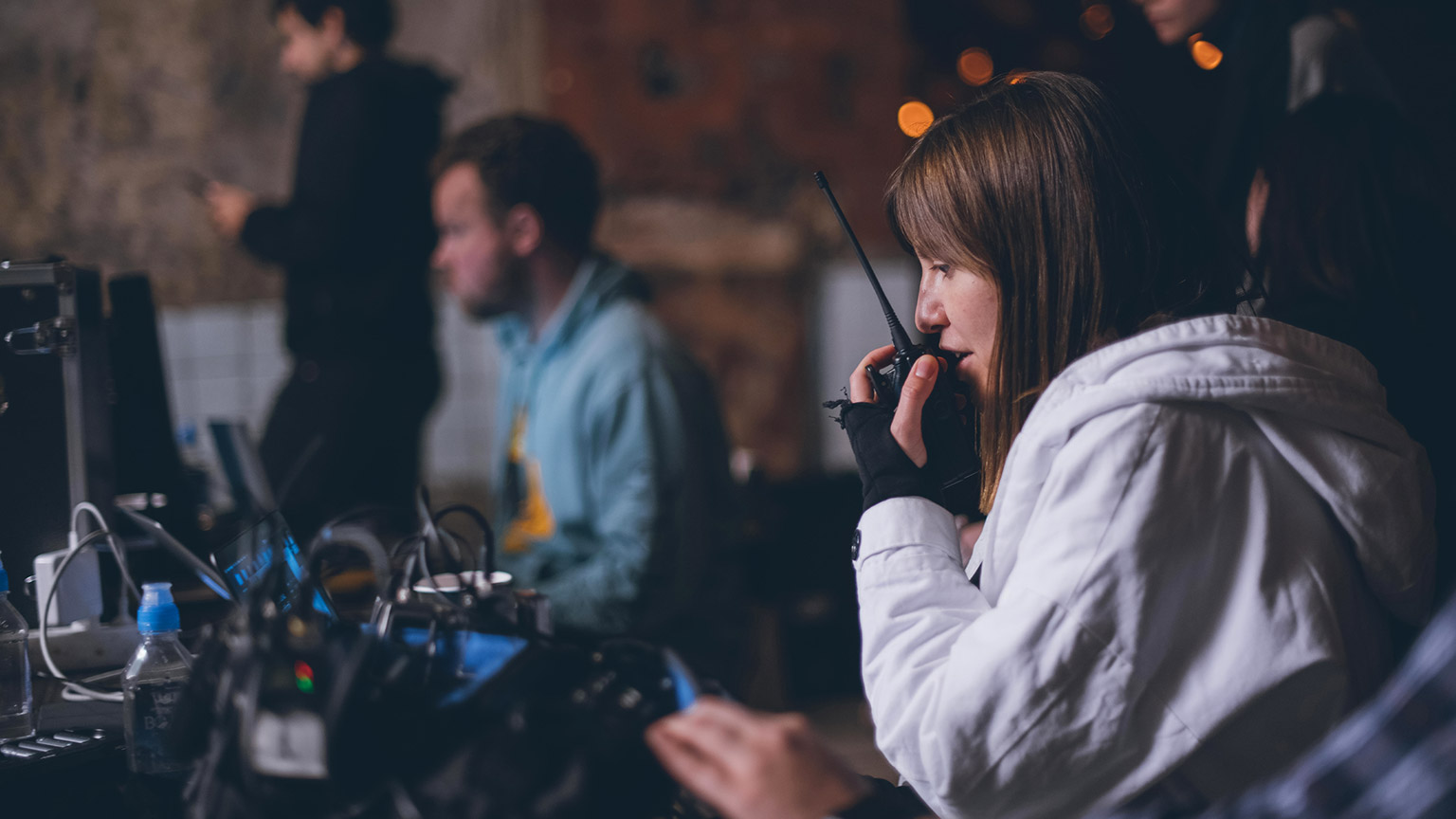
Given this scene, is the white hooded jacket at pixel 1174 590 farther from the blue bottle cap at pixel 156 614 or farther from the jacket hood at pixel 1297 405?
the blue bottle cap at pixel 156 614

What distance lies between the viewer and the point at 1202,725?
810mm

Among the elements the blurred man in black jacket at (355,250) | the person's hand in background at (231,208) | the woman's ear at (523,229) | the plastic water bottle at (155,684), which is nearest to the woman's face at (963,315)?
the plastic water bottle at (155,684)

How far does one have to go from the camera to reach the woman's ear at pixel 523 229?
211cm

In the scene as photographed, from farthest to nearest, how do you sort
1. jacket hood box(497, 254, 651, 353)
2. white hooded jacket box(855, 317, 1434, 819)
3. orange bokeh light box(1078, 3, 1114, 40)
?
orange bokeh light box(1078, 3, 1114, 40) → jacket hood box(497, 254, 651, 353) → white hooded jacket box(855, 317, 1434, 819)

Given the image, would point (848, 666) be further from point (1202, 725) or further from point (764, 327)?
point (1202, 725)

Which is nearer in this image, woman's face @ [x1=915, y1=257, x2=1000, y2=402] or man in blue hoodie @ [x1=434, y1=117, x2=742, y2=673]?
woman's face @ [x1=915, y1=257, x2=1000, y2=402]

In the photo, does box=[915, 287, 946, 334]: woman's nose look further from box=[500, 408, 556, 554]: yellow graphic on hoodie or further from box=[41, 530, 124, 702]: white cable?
box=[500, 408, 556, 554]: yellow graphic on hoodie

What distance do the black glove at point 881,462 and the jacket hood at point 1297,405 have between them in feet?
0.45

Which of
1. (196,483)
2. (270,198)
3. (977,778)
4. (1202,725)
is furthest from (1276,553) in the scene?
(270,198)

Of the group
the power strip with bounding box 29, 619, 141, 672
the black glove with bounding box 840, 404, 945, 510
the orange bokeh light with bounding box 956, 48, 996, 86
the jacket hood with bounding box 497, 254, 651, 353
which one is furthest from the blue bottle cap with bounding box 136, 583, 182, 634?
the orange bokeh light with bounding box 956, 48, 996, 86

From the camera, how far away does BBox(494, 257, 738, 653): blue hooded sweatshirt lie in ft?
5.90

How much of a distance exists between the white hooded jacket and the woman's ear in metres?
1.42

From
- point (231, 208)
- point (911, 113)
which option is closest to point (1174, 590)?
point (231, 208)

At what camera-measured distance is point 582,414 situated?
6.41ft
